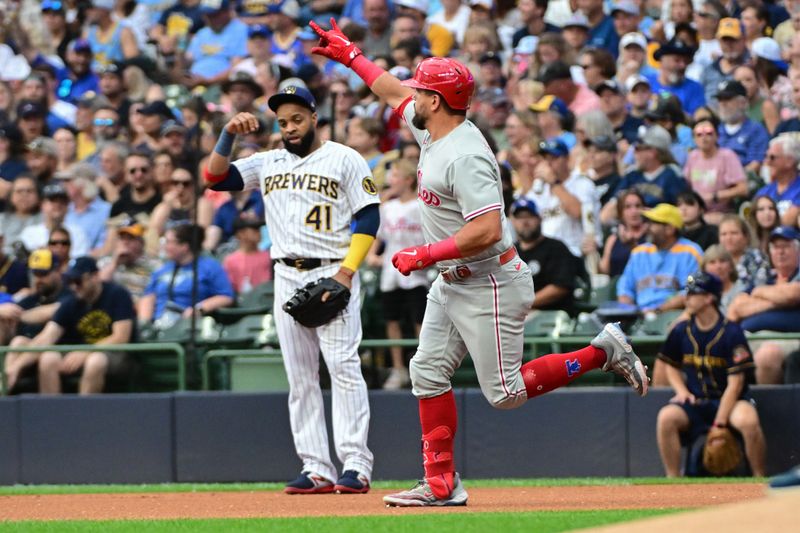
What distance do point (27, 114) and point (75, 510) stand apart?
24.3 feet

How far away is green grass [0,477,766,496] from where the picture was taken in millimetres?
8695

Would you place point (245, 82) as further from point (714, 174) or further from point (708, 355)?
point (708, 355)

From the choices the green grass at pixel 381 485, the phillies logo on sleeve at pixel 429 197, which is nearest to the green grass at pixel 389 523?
the phillies logo on sleeve at pixel 429 197

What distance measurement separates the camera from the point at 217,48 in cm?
1535

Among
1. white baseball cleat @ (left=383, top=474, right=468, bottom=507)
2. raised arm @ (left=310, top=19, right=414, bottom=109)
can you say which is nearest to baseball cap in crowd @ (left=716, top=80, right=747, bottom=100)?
raised arm @ (left=310, top=19, right=414, bottom=109)

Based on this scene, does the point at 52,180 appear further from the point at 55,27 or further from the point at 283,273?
the point at 283,273

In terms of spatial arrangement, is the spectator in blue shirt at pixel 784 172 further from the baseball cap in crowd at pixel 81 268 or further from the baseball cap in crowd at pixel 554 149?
the baseball cap in crowd at pixel 81 268

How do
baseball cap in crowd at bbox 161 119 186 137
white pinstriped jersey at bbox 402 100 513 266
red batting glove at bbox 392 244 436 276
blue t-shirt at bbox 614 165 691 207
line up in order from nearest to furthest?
red batting glove at bbox 392 244 436 276 → white pinstriped jersey at bbox 402 100 513 266 → blue t-shirt at bbox 614 165 691 207 → baseball cap in crowd at bbox 161 119 186 137

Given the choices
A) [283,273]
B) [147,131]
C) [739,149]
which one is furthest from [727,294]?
[147,131]

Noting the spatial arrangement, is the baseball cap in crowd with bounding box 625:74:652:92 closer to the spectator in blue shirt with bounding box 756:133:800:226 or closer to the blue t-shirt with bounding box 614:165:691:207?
the blue t-shirt with bounding box 614:165:691:207

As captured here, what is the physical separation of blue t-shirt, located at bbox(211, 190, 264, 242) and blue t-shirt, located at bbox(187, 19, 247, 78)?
3.54 meters

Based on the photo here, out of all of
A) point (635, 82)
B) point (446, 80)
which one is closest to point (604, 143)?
point (635, 82)

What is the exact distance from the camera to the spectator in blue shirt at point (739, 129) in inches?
452

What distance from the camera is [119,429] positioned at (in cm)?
1005
